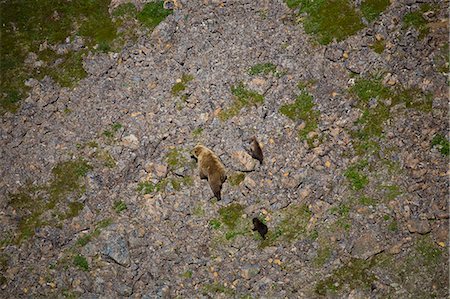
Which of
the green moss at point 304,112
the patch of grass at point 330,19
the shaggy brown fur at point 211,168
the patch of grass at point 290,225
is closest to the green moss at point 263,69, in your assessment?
the green moss at point 304,112

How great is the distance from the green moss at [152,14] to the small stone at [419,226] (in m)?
16.7

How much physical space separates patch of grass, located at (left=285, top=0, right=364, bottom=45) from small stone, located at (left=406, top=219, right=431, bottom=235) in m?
10.0

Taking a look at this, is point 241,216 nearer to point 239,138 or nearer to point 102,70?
point 239,138

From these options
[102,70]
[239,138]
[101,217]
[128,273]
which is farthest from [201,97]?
[128,273]

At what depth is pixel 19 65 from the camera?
25.0 m

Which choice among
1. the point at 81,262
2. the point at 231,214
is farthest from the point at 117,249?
the point at 231,214

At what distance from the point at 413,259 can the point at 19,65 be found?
22077 mm

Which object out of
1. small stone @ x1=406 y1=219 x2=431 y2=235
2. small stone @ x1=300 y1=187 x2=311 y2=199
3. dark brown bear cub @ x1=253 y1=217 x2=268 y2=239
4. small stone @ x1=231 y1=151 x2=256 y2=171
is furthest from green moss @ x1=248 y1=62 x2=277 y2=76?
small stone @ x1=406 y1=219 x2=431 y2=235

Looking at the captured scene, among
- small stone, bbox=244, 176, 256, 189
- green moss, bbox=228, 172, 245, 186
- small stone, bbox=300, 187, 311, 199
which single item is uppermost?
green moss, bbox=228, 172, 245, 186

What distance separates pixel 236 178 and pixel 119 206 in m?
5.34

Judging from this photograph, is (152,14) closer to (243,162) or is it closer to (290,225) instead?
(243,162)

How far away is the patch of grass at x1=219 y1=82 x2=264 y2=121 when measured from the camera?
21.7 m

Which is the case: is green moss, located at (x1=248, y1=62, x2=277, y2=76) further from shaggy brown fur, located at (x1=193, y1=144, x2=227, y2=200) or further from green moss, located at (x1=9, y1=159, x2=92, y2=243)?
green moss, located at (x1=9, y1=159, x2=92, y2=243)

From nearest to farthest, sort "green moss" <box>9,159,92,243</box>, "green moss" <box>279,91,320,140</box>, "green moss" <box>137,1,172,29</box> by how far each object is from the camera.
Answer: "green moss" <box>9,159,92,243</box> → "green moss" <box>279,91,320,140</box> → "green moss" <box>137,1,172,29</box>
